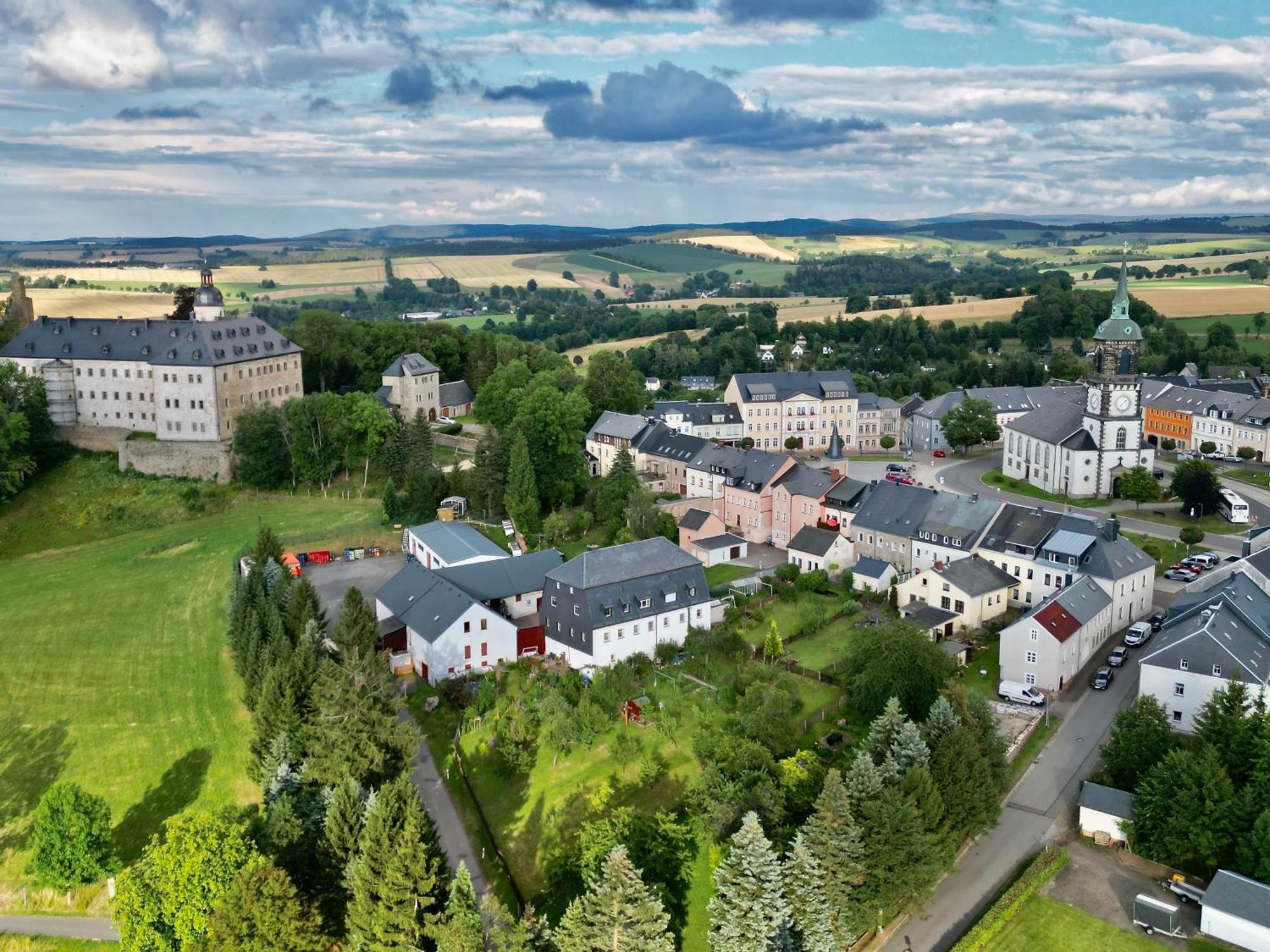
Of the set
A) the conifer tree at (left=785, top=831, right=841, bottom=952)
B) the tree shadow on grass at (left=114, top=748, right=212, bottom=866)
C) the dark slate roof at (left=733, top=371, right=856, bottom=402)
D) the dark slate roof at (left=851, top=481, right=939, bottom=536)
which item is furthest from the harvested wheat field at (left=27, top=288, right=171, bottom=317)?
the conifer tree at (left=785, top=831, right=841, bottom=952)

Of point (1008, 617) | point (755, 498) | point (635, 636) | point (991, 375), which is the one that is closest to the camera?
point (635, 636)

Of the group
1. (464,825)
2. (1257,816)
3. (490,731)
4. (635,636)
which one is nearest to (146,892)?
(464,825)

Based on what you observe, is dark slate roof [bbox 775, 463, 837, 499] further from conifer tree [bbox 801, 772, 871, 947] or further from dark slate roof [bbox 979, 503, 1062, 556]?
conifer tree [bbox 801, 772, 871, 947]

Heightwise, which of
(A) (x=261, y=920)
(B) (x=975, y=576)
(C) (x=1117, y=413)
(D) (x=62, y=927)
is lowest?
(D) (x=62, y=927)

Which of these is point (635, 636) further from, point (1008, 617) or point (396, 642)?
point (1008, 617)

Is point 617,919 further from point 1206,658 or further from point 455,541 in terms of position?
point 455,541

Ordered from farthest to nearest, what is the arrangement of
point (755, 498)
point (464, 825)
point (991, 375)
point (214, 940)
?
1. point (991, 375)
2. point (755, 498)
3. point (464, 825)
4. point (214, 940)

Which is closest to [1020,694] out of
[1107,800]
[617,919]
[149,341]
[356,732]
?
[1107,800]
